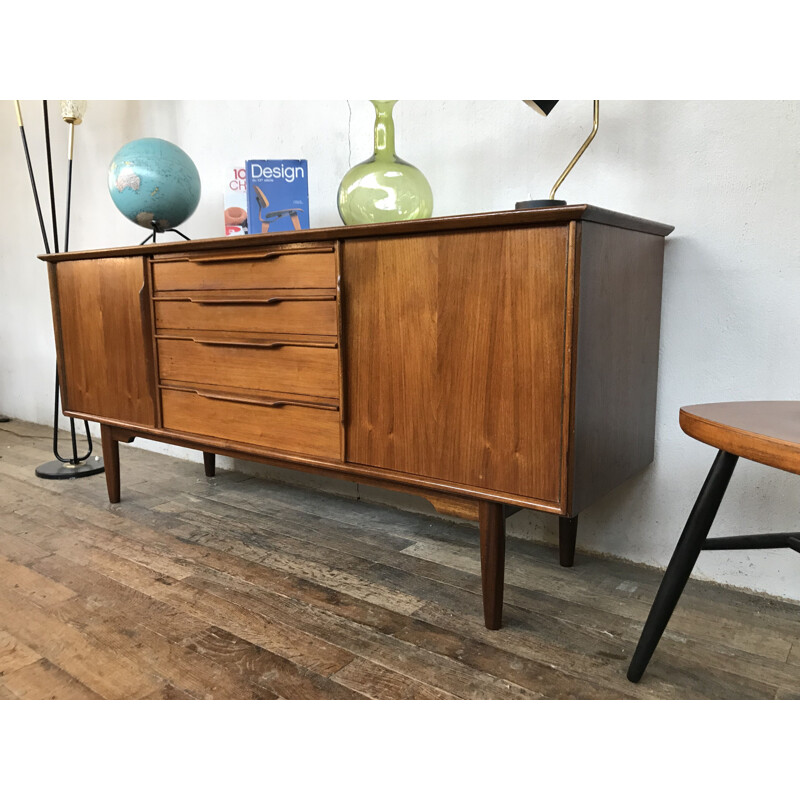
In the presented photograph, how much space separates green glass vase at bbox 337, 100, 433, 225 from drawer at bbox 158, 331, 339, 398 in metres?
0.34

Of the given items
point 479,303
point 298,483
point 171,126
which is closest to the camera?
point 479,303

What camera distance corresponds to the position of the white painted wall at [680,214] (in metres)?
1.36

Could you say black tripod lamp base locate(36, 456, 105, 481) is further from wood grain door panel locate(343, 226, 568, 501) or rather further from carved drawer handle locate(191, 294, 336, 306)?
wood grain door panel locate(343, 226, 568, 501)

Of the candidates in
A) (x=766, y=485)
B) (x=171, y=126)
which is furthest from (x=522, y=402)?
(x=171, y=126)

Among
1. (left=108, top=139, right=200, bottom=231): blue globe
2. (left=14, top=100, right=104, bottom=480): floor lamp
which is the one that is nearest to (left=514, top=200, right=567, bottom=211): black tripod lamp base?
(left=108, top=139, right=200, bottom=231): blue globe

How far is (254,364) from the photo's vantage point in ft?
5.14

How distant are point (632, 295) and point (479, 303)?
351mm

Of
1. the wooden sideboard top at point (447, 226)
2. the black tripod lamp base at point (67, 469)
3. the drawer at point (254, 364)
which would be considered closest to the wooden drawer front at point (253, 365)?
the drawer at point (254, 364)

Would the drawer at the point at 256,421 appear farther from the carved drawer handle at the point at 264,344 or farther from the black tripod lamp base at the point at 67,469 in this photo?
the black tripod lamp base at the point at 67,469

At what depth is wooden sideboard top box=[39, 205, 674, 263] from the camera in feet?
3.47

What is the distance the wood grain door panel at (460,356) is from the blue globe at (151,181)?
92 centimetres

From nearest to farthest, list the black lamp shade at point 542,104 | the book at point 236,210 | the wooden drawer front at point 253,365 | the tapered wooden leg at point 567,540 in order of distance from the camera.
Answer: the black lamp shade at point 542,104 < the wooden drawer front at point 253,365 < the tapered wooden leg at point 567,540 < the book at point 236,210

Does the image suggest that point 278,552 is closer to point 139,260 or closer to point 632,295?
point 139,260

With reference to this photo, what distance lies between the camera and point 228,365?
163 cm
